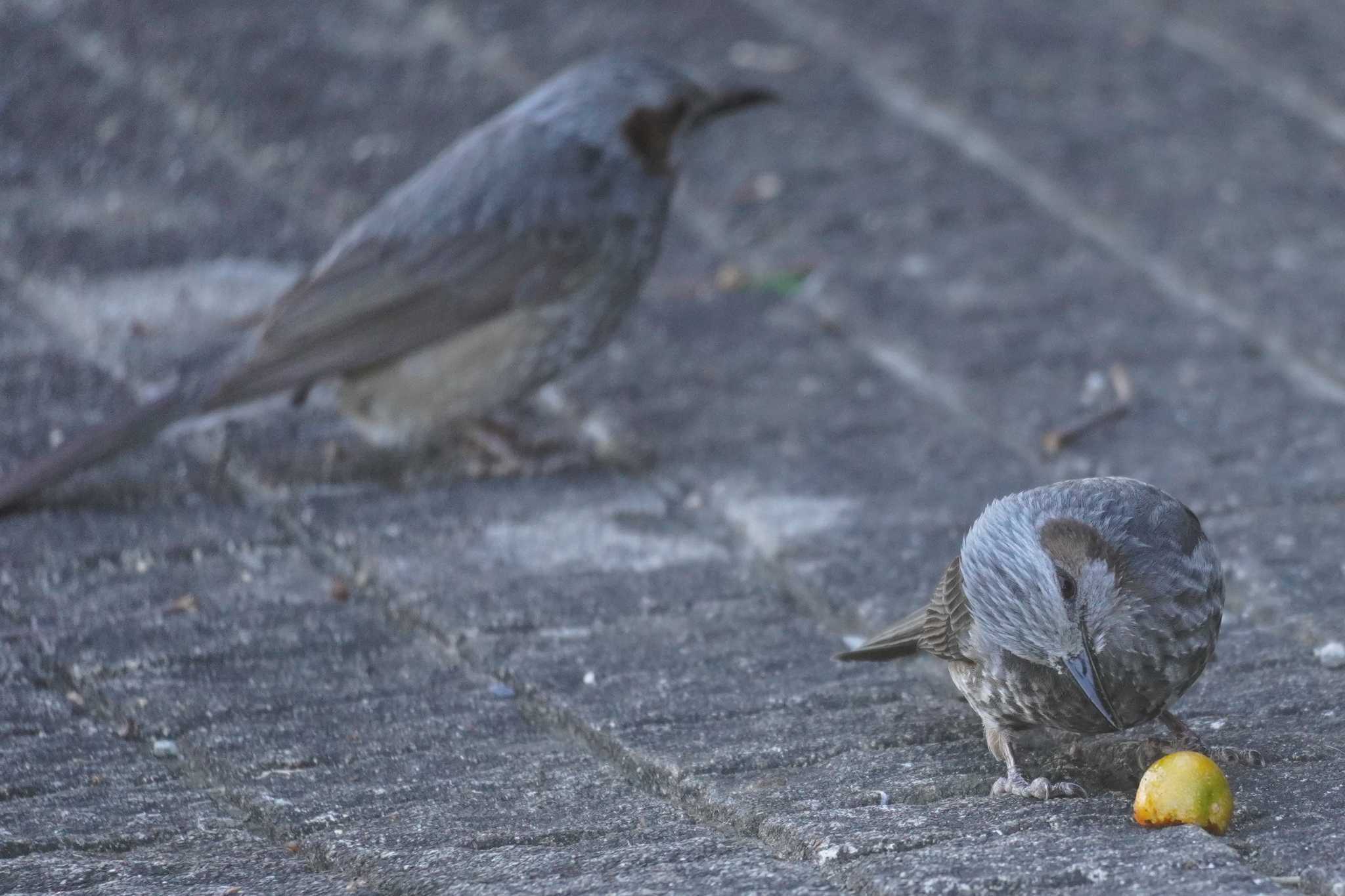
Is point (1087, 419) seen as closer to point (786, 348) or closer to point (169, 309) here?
point (786, 348)

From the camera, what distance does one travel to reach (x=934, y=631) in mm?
3654

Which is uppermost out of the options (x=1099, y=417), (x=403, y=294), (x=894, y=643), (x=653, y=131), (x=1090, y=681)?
(x=653, y=131)

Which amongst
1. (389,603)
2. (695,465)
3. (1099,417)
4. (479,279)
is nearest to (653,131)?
(479,279)

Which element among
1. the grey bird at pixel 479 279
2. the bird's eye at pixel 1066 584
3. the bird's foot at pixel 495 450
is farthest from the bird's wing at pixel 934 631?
the grey bird at pixel 479 279

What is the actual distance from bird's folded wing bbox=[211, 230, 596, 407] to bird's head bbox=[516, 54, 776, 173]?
1.19 feet

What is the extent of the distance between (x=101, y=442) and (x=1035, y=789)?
2533mm

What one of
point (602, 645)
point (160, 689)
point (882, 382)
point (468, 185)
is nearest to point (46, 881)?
point (160, 689)

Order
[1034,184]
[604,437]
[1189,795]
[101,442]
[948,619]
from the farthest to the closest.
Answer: [1034,184] < [604,437] < [101,442] < [948,619] < [1189,795]

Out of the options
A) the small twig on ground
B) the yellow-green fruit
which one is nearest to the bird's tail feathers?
the yellow-green fruit

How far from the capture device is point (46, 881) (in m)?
2.85

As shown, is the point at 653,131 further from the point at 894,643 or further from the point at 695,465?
the point at 894,643

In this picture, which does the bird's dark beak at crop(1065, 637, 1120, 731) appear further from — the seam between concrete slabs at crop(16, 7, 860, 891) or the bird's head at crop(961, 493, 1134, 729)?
the seam between concrete slabs at crop(16, 7, 860, 891)

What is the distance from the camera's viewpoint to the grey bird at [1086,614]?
3297mm

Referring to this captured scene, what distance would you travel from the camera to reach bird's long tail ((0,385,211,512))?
435cm
